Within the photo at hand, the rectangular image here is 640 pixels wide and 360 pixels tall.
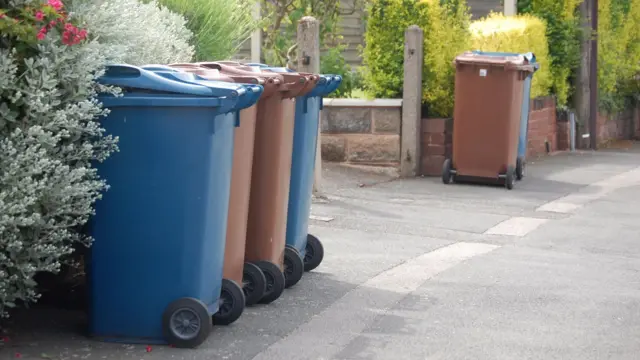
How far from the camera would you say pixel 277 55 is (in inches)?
610

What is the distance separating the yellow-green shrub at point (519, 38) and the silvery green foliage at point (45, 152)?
33.5ft

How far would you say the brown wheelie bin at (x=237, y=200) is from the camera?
6.01 meters

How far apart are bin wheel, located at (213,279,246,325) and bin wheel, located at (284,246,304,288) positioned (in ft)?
3.61

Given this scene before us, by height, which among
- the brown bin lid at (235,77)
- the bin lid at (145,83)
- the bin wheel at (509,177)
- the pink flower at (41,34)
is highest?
the pink flower at (41,34)

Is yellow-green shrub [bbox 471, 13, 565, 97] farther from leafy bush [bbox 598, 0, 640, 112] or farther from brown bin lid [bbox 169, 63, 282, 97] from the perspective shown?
brown bin lid [bbox 169, 63, 282, 97]

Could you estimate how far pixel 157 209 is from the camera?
18.0 ft

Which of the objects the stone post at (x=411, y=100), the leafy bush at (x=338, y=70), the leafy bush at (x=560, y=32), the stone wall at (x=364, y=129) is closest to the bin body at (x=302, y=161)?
the stone post at (x=411, y=100)

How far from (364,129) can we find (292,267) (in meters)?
6.80

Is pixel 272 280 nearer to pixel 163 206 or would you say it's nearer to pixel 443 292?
pixel 443 292

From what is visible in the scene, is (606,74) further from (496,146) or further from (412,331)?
(412,331)

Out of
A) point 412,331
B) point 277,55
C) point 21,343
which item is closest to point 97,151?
point 21,343

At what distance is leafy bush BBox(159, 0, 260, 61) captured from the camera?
9242 mm

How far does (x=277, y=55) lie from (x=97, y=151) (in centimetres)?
1018

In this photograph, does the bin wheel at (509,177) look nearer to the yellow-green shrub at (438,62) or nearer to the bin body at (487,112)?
the bin body at (487,112)
